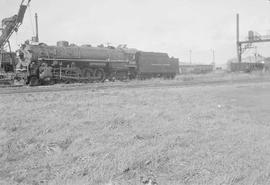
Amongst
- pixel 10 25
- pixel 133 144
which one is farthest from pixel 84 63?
pixel 133 144

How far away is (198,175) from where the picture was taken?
20.6 ft

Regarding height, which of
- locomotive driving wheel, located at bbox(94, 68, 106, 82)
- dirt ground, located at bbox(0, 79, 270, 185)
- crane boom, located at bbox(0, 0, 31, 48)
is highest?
crane boom, located at bbox(0, 0, 31, 48)

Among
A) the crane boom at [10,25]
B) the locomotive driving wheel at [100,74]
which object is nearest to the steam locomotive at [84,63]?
the locomotive driving wheel at [100,74]

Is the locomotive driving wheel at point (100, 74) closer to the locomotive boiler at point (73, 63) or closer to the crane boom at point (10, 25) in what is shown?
the locomotive boiler at point (73, 63)

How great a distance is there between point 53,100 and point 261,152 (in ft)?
27.5

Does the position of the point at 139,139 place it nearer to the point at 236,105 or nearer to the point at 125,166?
the point at 125,166

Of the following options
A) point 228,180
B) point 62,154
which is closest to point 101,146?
point 62,154

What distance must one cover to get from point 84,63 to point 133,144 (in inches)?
819

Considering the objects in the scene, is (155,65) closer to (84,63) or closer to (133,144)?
(84,63)

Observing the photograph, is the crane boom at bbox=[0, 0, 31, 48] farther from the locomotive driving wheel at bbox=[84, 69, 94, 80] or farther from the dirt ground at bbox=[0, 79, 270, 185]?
the dirt ground at bbox=[0, 79, 270, 185]

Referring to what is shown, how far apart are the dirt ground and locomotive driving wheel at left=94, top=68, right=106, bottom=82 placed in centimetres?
1655

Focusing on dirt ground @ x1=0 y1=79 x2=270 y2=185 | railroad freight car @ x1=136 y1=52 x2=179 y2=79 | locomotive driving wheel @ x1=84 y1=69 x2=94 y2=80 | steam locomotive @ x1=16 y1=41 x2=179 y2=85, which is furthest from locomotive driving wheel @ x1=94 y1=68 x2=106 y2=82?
dirt ground @ x1=0 y1=79 x2=270 y2=185

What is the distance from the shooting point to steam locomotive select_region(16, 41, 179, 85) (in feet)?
81.8

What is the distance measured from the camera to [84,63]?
27.9 meters
